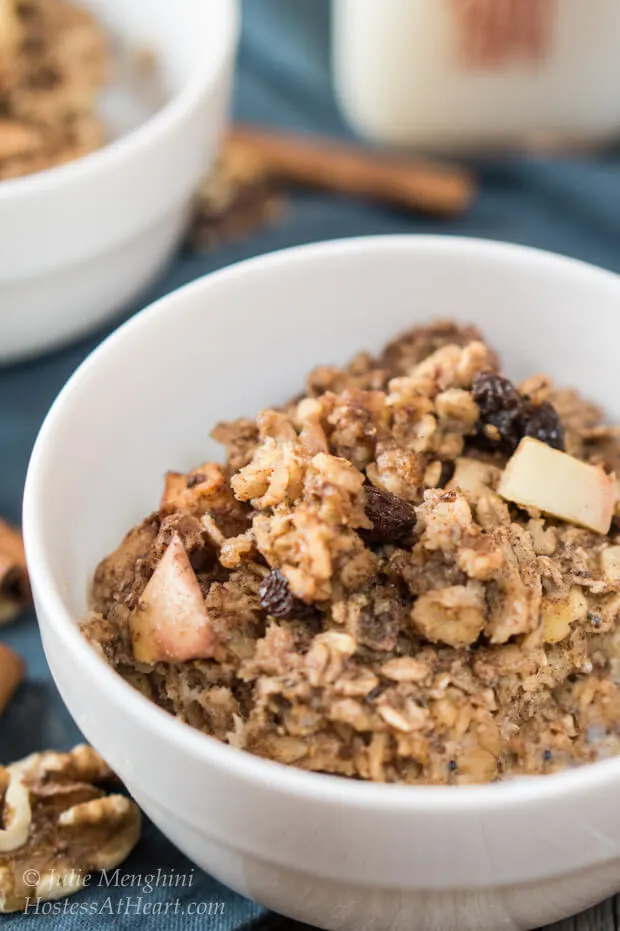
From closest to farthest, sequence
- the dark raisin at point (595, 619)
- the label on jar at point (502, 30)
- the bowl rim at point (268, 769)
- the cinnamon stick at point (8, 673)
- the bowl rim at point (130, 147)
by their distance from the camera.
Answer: the bowl rim at point (268, 769)
the dark raisin at point (595, 619)
the cinnamon stick at point (8, 673)
the bowl rim at point (130, 147)
the label on jar at point (502, 30)

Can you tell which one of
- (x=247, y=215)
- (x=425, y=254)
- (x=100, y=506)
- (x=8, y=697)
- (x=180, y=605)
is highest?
(x=425, y=254)

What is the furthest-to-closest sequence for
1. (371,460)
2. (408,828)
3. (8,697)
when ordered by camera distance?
(8,697), (371,460), (408,828)

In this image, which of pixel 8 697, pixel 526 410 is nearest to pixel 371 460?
pixel 526 410

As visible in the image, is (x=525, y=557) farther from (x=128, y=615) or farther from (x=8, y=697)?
(x=8, y=697)

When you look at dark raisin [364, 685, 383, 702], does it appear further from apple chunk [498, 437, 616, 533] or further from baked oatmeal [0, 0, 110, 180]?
baked oatmeal [0, 0, 110, 180]

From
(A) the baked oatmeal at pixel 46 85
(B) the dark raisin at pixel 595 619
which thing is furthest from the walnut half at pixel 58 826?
(A) the baked oatmeal at pixel 46 85

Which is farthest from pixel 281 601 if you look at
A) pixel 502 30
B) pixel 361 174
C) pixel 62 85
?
pixel 502 30

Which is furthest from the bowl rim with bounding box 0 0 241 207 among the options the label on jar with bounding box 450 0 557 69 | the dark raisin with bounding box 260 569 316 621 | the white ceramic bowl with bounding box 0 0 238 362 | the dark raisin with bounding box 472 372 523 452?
the dark raisin with bounding box 260 569 316 621

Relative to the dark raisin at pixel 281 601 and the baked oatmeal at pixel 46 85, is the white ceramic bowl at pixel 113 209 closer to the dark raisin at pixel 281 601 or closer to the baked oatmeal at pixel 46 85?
the baked oatmeal at pixel 46 85
